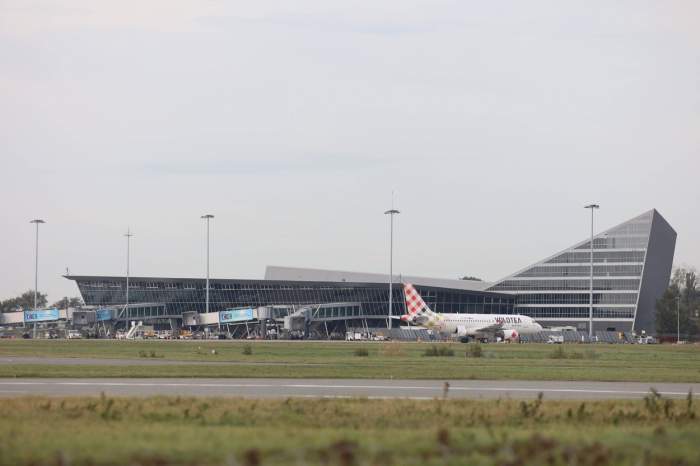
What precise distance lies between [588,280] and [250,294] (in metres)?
56.1

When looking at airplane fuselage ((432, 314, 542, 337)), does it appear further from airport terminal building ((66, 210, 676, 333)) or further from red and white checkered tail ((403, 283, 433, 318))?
airport terminal building ((66, 210, 676, 333))

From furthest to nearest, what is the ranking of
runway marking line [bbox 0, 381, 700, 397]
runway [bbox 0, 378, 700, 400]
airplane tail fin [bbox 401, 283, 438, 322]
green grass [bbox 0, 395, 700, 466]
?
airplane tail fin [bbox 401, 283, 438, 322] → runway marking line [bbox 0, 381, 700, 397] → runway [bbox 0, 378, 700, 400] → green grass [bbox 0, 395, 700, 466]

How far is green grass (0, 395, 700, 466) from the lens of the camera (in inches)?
556

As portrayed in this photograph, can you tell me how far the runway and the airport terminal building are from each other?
121 m

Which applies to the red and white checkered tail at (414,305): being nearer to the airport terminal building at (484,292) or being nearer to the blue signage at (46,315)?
the airport terminal building at (484,292)

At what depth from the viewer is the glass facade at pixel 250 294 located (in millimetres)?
161875

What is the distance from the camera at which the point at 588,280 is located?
551 ft

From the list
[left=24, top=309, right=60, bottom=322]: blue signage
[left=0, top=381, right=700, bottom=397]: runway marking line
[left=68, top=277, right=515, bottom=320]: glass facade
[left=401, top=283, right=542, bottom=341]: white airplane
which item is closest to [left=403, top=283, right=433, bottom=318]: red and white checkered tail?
[left=401, top=283, right=542, bottom=341]: white airplane

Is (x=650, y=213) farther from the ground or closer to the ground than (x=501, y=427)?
→ farther from the ground

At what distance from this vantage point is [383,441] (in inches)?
635

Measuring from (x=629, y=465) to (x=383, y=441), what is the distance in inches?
155

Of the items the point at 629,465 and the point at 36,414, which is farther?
the point at 36,414

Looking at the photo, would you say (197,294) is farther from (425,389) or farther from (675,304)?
(425,389)

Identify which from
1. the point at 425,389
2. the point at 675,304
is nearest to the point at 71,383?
the point at 425,389
